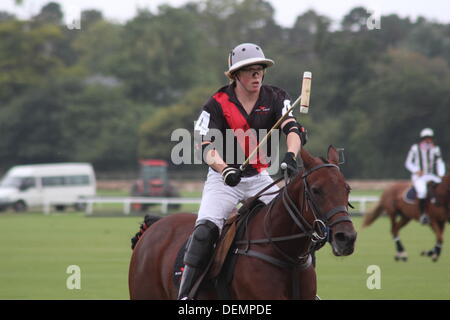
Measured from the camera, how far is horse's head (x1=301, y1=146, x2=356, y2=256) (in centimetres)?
545

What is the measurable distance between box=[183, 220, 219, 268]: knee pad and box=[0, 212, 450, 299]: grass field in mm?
1568

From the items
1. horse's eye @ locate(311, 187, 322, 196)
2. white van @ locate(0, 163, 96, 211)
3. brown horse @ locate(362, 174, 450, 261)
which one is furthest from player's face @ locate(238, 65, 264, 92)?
white van @ locate(0, 163, 96, 211)

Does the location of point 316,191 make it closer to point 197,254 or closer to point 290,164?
point 290,164

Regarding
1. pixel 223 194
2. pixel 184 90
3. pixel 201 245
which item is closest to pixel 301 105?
pixel 223 194

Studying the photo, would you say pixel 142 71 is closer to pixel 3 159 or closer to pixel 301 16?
pixel 3 159

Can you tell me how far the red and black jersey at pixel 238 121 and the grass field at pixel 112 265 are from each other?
157 cm

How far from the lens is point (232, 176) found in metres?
5.98

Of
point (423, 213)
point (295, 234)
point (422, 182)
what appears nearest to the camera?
point (295, 234)

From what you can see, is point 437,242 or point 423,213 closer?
point 437,242

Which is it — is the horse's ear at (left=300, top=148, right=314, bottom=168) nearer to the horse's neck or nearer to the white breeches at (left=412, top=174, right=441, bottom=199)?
the horse's neck

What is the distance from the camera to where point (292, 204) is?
19.7 ft

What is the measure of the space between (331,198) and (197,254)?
1195 mm

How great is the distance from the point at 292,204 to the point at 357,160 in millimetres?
49466
